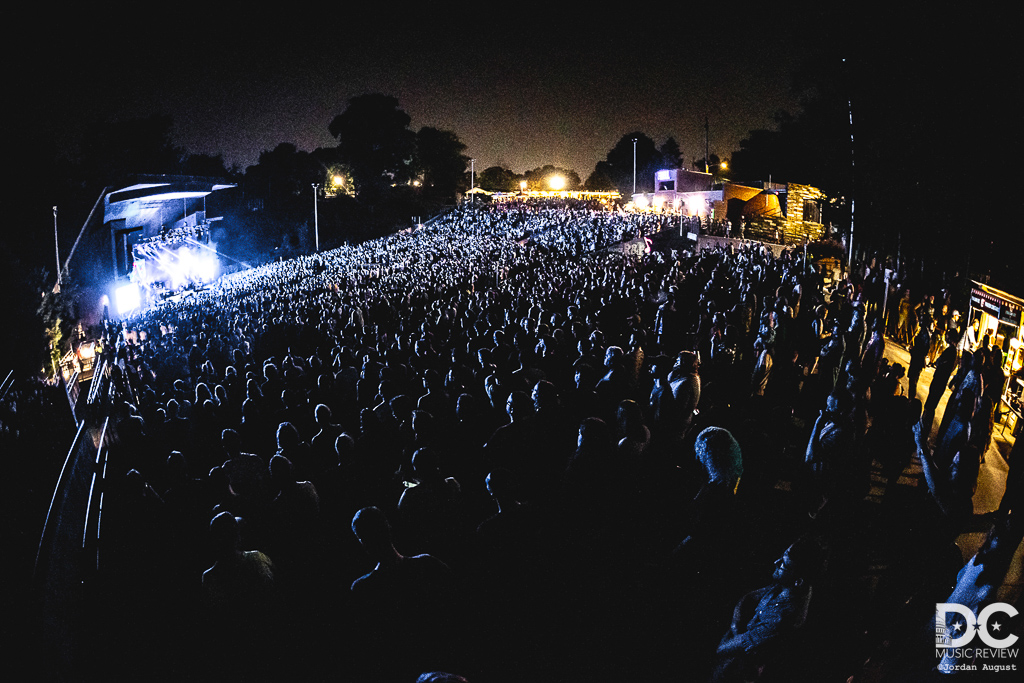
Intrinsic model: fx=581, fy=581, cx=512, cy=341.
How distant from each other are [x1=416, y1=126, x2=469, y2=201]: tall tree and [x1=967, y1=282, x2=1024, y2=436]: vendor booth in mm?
61213

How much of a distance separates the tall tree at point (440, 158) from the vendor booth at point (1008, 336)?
61.2 m

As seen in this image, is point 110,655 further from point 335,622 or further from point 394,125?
point 394,125

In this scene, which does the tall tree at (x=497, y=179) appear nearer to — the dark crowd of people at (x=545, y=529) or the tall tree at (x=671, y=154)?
the tall tree at (x=671, y=154)

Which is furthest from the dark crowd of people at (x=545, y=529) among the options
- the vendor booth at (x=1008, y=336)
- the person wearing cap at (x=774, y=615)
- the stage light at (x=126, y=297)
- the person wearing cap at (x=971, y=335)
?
the stage light at (x=126, y=297)

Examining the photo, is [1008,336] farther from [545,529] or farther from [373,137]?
[373,137]

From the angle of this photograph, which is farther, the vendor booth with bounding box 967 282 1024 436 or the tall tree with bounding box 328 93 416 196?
the tall tree with bounding box 328 93 416 196

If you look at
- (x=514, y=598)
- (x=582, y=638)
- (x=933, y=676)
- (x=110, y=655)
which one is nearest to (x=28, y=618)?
(x=110, y=655)

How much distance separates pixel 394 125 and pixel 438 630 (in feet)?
237

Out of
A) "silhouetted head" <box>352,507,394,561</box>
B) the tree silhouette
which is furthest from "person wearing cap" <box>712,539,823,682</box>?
the tree silhouette

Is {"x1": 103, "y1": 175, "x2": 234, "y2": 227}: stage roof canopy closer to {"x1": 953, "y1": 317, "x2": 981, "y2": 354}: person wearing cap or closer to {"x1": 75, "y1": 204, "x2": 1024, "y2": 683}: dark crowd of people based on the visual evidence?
{"x1": 75, "y1": 204, "x2": 1024, "y2": 683}: dark crowd of people

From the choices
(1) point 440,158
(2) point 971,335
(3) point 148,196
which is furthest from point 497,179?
(2) point 971,335

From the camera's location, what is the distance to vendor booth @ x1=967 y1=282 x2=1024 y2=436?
269 inches

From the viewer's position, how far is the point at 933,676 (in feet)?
9.32

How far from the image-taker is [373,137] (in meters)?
68.2
